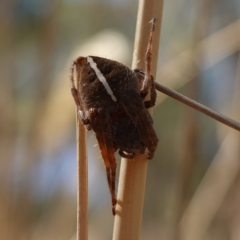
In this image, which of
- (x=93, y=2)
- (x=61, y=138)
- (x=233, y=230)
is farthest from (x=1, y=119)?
(x=233, y=230)

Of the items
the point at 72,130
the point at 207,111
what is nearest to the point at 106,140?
the point at 207,111

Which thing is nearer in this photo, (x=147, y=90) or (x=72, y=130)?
(x=147, y=90)

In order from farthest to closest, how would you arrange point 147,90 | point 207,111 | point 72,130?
point 72,130 → point 147,90 → point 207,111

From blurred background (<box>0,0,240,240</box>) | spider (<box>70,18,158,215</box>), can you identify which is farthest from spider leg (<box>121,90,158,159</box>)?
blurred background (<box>0,0,240,240</box>)

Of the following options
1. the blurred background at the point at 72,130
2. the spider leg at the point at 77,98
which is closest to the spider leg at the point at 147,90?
the spider leg at the point at 77,98

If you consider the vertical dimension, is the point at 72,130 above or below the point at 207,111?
above

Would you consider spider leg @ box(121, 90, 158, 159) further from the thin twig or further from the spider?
the thin twig

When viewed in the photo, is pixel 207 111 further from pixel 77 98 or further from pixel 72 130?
pixel 72 130
